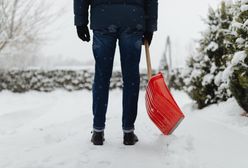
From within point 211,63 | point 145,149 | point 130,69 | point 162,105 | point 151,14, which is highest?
point 151,14

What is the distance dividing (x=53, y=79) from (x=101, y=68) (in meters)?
15.1

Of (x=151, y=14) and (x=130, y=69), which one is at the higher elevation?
(x=151, y=14)

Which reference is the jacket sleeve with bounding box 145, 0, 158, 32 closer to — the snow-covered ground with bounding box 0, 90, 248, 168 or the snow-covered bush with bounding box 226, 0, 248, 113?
the snow-covered ground with bounding box 0, 90, 248, 168

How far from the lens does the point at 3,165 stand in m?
2.91

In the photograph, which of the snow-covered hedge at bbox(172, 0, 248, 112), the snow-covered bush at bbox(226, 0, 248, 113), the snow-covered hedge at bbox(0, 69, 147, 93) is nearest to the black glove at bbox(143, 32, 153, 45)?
the snow-covered bush at bbox(226, 0, 248, 113)

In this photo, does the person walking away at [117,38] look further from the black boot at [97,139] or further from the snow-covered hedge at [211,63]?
the snow-covered hedge at [211,63]

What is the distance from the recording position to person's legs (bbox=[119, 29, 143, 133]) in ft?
10.8

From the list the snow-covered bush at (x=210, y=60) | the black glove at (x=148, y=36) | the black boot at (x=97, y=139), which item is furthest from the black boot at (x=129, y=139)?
the snow-covered bush at (x=210, y=60)

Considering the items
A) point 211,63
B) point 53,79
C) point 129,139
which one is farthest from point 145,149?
point 53,79

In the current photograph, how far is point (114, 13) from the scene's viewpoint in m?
3.26

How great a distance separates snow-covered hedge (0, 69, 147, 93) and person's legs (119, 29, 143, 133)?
14.4 meters

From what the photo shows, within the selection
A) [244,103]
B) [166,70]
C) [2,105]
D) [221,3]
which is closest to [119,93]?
[166,70]

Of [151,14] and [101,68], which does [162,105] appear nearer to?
[101,68]

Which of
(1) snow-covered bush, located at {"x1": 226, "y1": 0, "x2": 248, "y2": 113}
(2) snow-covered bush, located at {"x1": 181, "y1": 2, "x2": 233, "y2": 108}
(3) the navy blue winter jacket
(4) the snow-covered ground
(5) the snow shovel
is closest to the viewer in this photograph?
(4) the snow-covered ground
